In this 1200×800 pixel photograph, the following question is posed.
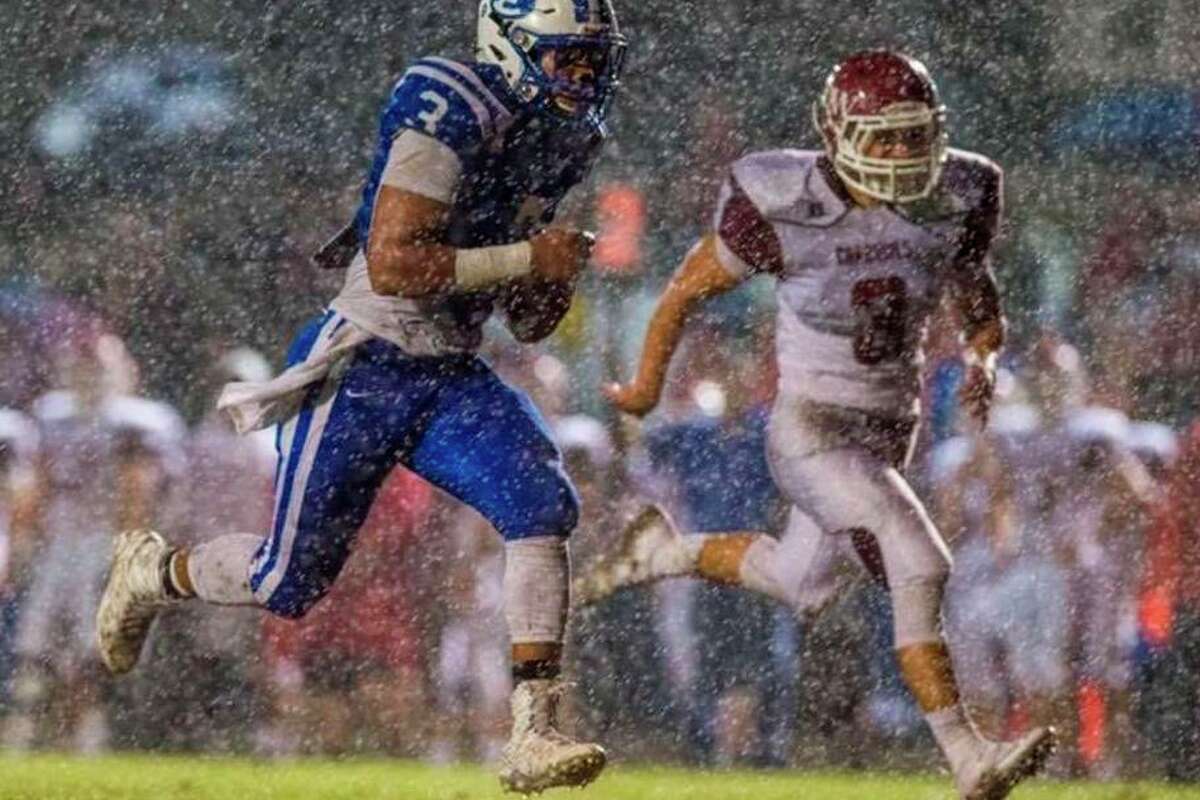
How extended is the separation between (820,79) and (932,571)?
199cm

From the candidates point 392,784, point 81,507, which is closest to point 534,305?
point 392,784

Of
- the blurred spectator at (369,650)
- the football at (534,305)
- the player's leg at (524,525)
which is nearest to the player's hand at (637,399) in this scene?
the football at (534,305)

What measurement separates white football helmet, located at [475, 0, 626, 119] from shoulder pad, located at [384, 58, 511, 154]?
63 millimetres

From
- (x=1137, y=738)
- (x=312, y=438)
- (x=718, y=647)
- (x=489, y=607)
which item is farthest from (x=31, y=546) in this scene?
(x=1137, y=738)

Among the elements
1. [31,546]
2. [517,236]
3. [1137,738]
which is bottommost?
[1137,738]

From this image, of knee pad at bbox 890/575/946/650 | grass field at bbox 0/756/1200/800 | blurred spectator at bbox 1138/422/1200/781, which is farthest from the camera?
blurred spectator at bbox 1138/422/1200/781

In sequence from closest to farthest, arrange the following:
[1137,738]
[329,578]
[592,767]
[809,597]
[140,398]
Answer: [592,767] < [329,578] < [809,597] < [1137,738] < [140,398]

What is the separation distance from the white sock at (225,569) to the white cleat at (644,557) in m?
0.71

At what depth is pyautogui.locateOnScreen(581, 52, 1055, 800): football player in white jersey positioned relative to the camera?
4.32 m

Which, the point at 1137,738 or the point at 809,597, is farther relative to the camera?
the point at 1137,738

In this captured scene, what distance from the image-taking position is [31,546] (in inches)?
232

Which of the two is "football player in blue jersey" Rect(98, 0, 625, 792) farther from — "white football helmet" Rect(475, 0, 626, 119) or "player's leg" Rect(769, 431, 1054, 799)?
"player's leg" Rect(769, 431, 1054, 799)

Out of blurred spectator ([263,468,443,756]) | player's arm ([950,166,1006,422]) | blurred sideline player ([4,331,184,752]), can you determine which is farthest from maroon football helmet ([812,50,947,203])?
blurred sideline player ([4,331,184,752])

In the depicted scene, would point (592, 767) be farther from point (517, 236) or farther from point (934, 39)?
point (934, 39)
